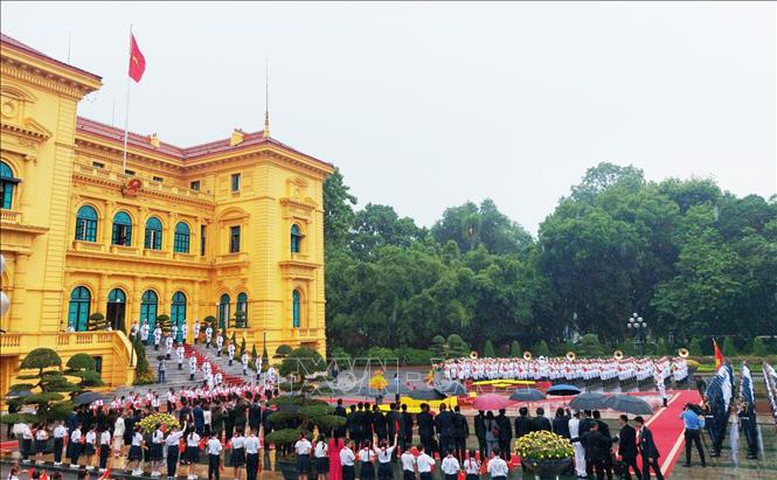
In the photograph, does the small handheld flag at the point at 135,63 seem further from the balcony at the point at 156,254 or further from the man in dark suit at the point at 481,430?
the man in dark suit at the point at 481,430

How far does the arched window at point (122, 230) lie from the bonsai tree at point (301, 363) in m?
16.3

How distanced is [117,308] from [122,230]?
15.2 feet

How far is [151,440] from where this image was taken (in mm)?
15008

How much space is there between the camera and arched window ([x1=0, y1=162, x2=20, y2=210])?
24859mm

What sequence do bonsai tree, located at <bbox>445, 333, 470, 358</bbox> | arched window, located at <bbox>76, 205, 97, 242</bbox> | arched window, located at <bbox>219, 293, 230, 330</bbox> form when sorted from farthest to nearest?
bonsai tree, located at <bbox>445, 333, 470, 358</bbox>
arched window, located at <bbox>219, 293, 230, 330</bbox>
arched window, located at <bbox>76, 205, 97, 242</bbox>

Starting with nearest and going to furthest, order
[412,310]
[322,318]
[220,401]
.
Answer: [220,401], [322,318], [412,310]

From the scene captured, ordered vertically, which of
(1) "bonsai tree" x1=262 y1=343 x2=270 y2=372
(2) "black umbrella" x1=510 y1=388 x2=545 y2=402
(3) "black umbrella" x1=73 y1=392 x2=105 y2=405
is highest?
(1) "bonsai tree" x1=262 y1=343 x2=270 y2=372

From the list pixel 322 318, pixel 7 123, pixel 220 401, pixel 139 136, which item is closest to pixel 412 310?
pixel 322 318

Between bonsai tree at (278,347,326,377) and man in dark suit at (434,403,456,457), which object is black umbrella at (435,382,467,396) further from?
bonsai tree at (278,347,326,377)

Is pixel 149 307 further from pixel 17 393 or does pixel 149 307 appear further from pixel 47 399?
pixel 47 399

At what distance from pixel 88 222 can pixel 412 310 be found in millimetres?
25513

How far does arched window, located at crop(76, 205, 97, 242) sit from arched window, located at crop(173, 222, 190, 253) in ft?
18.4

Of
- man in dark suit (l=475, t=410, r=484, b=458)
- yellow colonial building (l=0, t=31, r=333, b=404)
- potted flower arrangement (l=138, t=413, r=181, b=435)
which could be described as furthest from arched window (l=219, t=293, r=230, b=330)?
man in dark suit (l=475, t=410, r=484, b=458)

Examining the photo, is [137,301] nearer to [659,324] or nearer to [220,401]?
[220,401]
